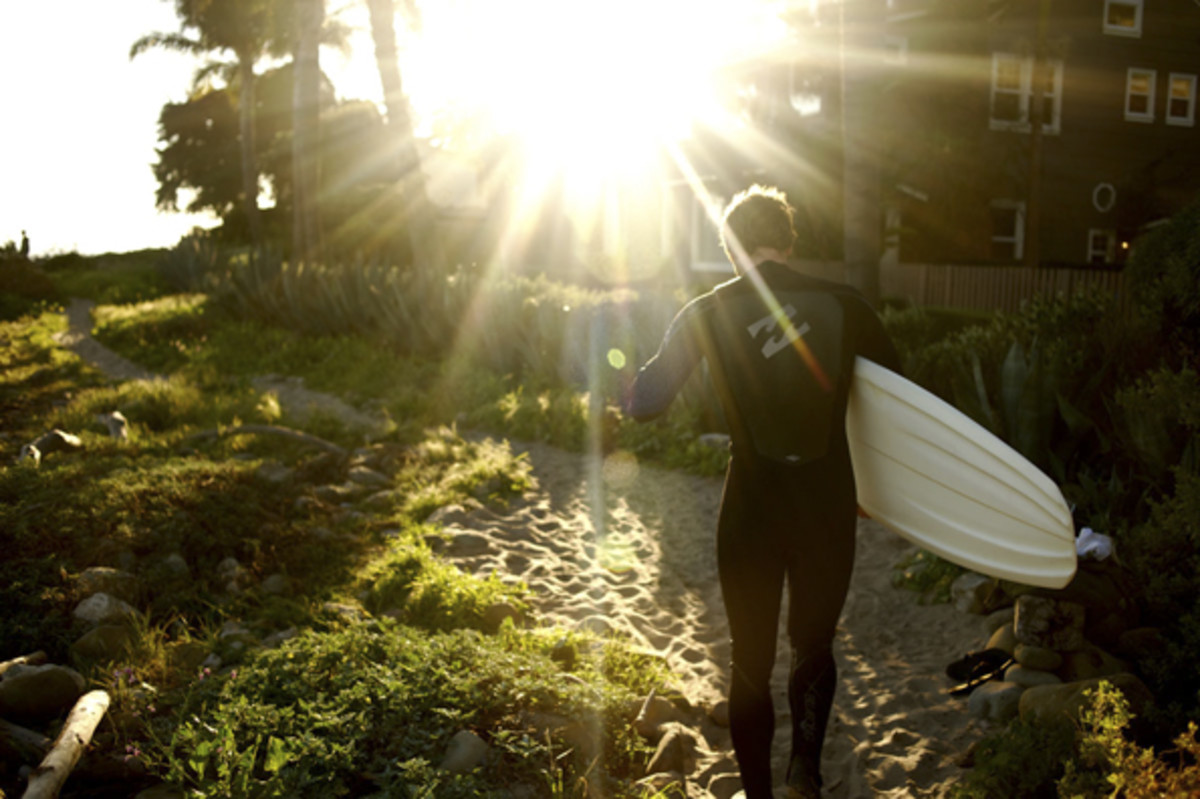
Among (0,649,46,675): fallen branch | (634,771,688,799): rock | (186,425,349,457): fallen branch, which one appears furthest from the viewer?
(186,425,349,457): fallen branch

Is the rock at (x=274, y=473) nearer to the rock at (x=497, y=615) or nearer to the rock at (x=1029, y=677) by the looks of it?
the rock at (x=497, y=615)

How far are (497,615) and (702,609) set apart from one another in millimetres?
1471

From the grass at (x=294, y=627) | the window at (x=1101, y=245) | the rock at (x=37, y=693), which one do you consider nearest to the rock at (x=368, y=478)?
the grass at (x=294, y=627)

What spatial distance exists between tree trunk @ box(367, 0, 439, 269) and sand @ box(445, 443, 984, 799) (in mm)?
8395

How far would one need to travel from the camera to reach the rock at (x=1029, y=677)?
3.98 metres

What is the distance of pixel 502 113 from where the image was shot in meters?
30.1

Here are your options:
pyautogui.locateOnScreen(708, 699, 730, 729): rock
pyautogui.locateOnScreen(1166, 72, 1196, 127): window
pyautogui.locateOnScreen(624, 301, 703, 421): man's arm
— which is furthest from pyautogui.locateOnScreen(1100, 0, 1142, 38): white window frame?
pyautogui.locateOnScreen(624, 301, 703, 421): man's arm

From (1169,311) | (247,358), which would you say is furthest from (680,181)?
(1169,311)

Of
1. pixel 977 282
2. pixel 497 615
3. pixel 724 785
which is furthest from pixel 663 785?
pixel 977 282

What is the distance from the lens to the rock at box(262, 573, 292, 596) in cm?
515

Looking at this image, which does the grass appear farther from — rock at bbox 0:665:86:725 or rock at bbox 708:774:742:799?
rock at bbox 708:774:742:799

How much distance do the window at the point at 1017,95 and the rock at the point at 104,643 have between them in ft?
74.3

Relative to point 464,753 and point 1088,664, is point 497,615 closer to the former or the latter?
point 464,753

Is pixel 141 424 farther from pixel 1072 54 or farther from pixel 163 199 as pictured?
pixel 163 199
